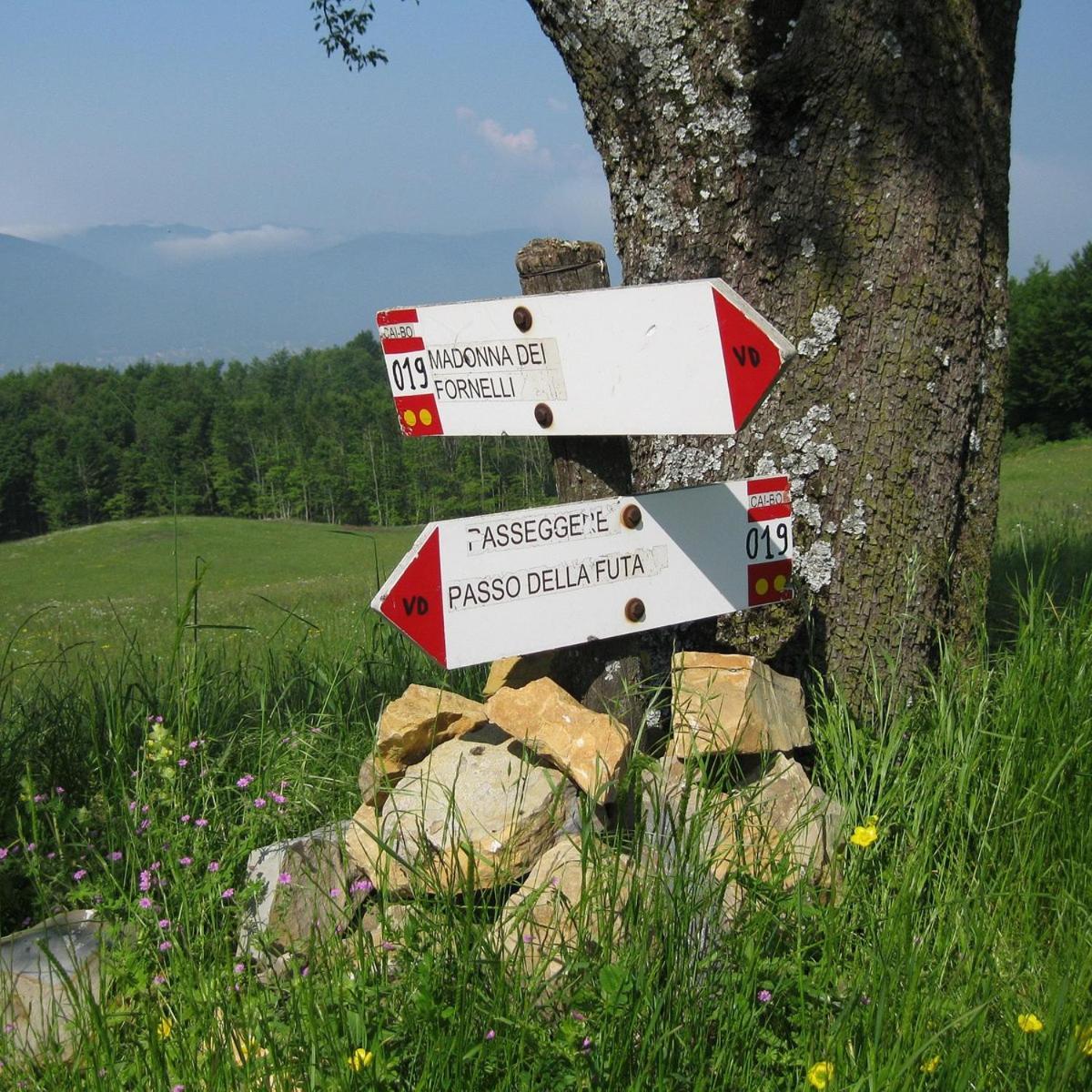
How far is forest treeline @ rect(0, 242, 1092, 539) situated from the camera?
48.9 m

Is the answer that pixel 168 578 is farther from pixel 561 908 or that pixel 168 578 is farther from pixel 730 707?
pixel 561 908

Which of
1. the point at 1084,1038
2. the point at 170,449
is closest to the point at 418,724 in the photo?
the point at 1084,1038

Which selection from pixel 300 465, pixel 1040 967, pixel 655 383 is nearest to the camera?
pixel 1040 967

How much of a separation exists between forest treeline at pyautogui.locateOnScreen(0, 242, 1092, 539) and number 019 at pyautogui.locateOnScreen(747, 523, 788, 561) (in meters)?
45.8

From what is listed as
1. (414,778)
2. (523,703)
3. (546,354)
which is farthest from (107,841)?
(546,354)

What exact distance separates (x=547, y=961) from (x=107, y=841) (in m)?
1.57

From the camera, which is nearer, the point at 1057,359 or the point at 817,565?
the point at 817,565

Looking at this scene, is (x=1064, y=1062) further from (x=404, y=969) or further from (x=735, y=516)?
(x=735, y=516)

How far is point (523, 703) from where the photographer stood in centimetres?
290

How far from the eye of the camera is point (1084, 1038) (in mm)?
1823

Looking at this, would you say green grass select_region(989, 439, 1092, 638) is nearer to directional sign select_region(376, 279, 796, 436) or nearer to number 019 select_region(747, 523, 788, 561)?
number 019 select_region(747, 523, 788, 561)

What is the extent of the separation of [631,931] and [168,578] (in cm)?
3852

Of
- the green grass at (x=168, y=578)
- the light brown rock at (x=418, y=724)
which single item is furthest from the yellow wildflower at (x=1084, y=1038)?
the green grass at (x=168, y=578)

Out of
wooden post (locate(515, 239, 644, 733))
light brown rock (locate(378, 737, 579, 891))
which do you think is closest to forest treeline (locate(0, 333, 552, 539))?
wooden post (locate(515, 239, 644, 733))
